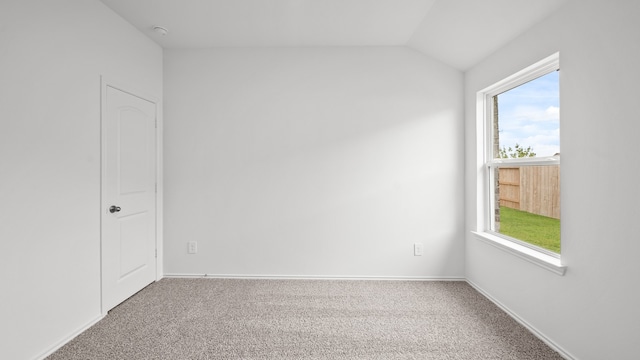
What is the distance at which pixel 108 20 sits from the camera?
2410 millimetres

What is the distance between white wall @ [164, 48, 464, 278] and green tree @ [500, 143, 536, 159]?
1.66ft

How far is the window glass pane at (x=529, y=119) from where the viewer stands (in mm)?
2053

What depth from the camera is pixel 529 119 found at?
7.53ft

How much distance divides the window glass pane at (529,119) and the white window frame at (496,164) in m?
0.05

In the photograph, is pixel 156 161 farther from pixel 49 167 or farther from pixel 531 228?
pixel 531 228

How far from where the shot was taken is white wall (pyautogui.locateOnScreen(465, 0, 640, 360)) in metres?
1.46

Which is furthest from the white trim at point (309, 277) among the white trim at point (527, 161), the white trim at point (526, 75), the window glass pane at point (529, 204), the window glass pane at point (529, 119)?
the white trim at point (526, 75)

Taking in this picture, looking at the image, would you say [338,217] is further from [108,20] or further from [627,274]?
[108,20]

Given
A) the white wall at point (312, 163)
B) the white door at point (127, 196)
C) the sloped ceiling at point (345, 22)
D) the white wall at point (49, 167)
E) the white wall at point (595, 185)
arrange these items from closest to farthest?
the white wall at point (595, 185), the white wall at point (49, 167), the sloped ceiling at point (345, 22), the white door at point (127, 196), the white wall at point (312, 163)

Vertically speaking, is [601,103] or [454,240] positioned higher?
[601,103]

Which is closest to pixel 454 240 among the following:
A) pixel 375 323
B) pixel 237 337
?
pixel 375 323

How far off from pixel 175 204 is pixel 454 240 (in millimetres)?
3138

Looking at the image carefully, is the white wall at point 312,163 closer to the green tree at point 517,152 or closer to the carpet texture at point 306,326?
the carpet texture at point 306,326

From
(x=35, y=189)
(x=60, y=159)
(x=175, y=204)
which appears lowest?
(x=175, y=204)
